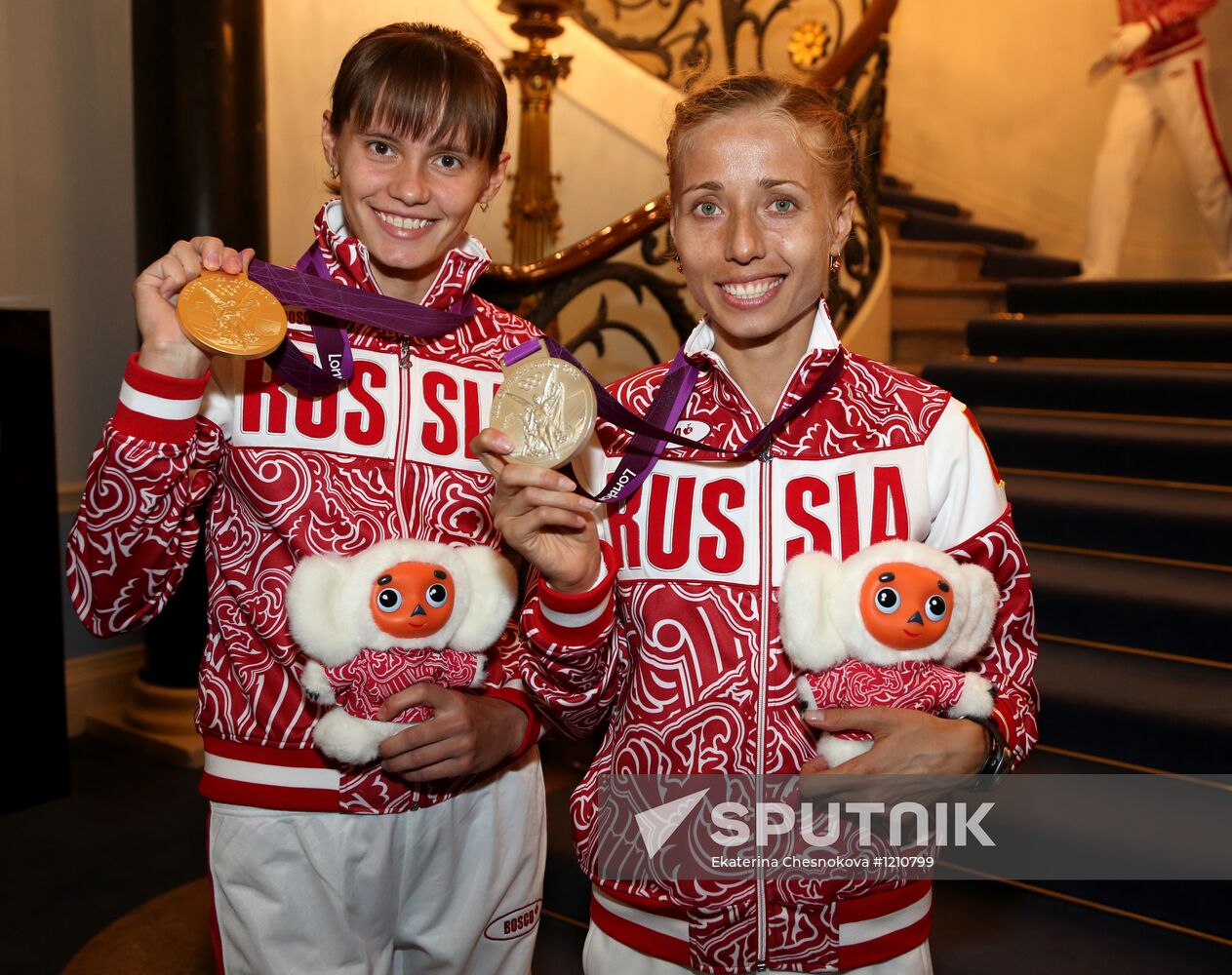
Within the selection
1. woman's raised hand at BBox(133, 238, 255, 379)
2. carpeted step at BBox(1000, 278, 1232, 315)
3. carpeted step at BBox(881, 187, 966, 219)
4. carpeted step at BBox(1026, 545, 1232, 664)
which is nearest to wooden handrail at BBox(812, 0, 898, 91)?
carpeted step at BBox(1000, 278, 1232, 315)

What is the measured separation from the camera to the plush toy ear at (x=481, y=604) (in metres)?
1.45

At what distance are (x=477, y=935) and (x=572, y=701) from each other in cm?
45

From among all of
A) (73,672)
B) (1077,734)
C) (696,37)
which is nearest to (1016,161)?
(696,37)

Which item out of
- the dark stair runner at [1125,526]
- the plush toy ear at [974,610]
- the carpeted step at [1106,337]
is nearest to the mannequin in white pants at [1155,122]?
the dark stair runner at [1125,526]

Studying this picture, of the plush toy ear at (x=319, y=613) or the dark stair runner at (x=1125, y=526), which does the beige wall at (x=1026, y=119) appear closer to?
the dark stair runner at (x=1125, y=526)

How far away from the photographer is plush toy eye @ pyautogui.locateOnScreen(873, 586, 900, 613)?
129 centimetres

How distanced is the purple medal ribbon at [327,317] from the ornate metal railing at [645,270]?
4.18 feet

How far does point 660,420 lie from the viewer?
148 cm

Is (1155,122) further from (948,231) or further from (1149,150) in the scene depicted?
(948,231)

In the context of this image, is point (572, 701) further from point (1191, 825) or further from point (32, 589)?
point (32, 589)

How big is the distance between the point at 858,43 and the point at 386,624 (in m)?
3.35

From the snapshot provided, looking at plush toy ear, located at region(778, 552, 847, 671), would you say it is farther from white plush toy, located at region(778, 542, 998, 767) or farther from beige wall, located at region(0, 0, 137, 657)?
beige wall, located at region(0, 0, 137, 657)

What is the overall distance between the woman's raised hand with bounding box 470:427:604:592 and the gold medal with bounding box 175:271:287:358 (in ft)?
1.05

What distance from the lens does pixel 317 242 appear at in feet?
5.38
